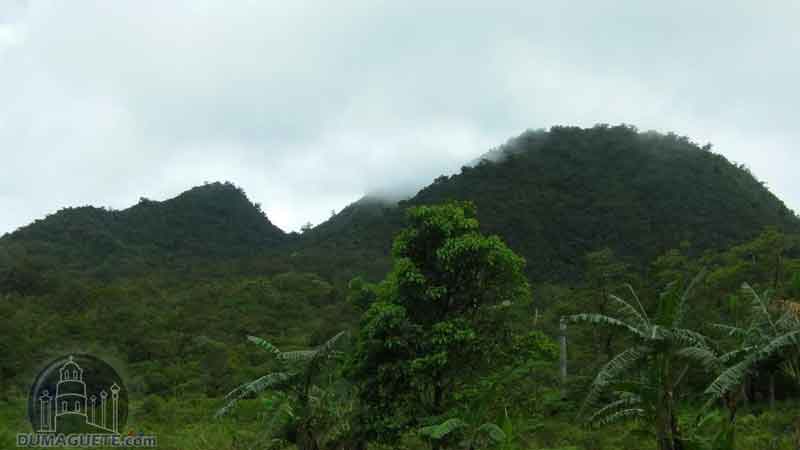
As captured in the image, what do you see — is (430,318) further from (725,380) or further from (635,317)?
(725,380)

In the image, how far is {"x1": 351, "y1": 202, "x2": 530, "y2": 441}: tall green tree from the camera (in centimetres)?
1204

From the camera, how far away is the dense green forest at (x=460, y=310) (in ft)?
39.7

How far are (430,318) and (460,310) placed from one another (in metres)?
0.57

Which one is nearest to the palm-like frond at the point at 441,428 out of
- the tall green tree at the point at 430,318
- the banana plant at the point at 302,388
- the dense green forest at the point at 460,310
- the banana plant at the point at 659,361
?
the dense green forest at the point at 460,310

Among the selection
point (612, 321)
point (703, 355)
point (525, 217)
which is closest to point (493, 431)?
point (612, 321)

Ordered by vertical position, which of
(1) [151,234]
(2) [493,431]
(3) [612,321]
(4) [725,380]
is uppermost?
(1) [151,234]

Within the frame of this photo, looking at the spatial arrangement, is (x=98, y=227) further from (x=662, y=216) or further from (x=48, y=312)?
(x=662, y=216)

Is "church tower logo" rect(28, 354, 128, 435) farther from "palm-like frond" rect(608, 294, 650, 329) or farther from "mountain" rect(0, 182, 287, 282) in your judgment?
"mountain" rect(0, 182, 287, 282)

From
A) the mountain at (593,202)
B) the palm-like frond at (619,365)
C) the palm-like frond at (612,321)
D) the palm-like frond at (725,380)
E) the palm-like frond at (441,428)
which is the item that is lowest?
the palm-like frond at (441,428)

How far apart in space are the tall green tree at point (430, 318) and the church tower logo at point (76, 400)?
5.51 metres

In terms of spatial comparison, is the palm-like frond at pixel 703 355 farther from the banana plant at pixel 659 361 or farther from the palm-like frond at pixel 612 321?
the palm-like frond at pixel 612 321

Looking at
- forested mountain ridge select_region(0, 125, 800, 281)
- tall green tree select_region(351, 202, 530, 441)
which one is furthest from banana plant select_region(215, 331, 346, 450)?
forested mountain ridge select_region(0, 125, 800, 281)

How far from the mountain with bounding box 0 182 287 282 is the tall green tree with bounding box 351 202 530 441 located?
136 feet

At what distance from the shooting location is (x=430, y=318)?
12680mm
